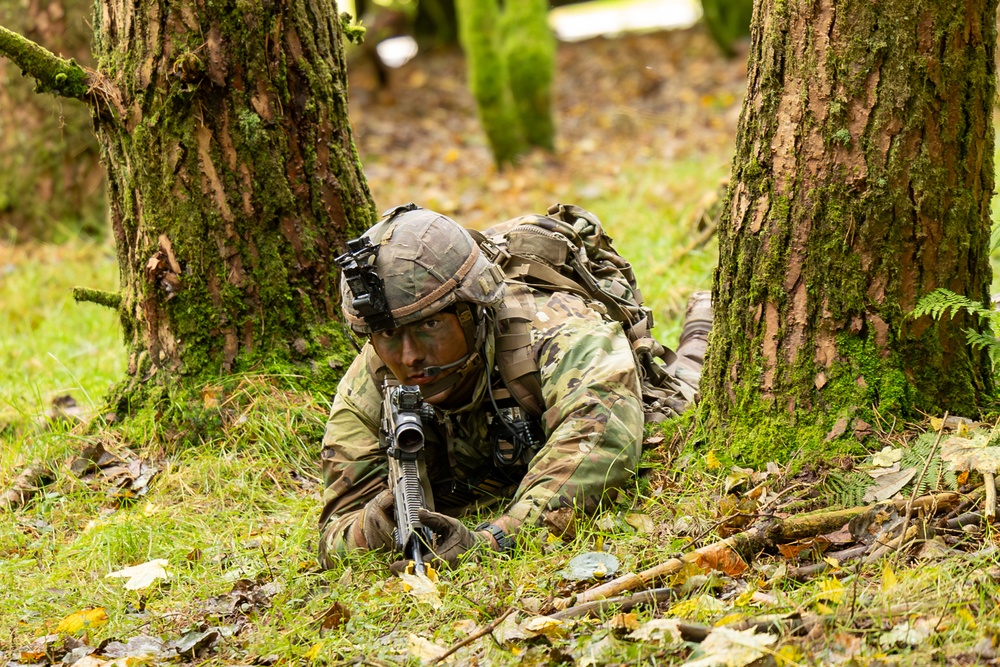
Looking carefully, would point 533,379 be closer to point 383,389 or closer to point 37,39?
point 383,389

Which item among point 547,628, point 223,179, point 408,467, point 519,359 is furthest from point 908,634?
point 223,179

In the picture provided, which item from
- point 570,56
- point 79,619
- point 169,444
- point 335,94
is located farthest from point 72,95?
point 570,56

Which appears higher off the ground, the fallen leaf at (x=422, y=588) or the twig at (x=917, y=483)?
the twig at (x=917, y=483)

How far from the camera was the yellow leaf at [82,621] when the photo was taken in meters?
3.65

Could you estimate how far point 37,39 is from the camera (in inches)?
365

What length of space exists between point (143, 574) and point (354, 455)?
3.02 ft

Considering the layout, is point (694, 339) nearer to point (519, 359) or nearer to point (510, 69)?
point (519, 359)

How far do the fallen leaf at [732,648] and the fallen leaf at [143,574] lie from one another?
7.32ft

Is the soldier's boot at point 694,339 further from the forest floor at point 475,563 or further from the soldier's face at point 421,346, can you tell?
the soldier's face at point 421,346

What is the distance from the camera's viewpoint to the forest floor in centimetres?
280

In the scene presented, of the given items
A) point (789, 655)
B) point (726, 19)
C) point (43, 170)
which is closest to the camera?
point (789, 655)

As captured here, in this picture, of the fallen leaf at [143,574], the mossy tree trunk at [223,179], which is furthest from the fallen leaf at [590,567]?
the mossy tree trunk at [223,179]

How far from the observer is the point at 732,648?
265 centimetres

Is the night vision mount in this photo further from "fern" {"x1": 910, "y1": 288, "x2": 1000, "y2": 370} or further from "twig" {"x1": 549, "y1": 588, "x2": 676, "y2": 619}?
"fern" {"x1": 910, "y1": 288, "x2": 1000, "y2": 370}
